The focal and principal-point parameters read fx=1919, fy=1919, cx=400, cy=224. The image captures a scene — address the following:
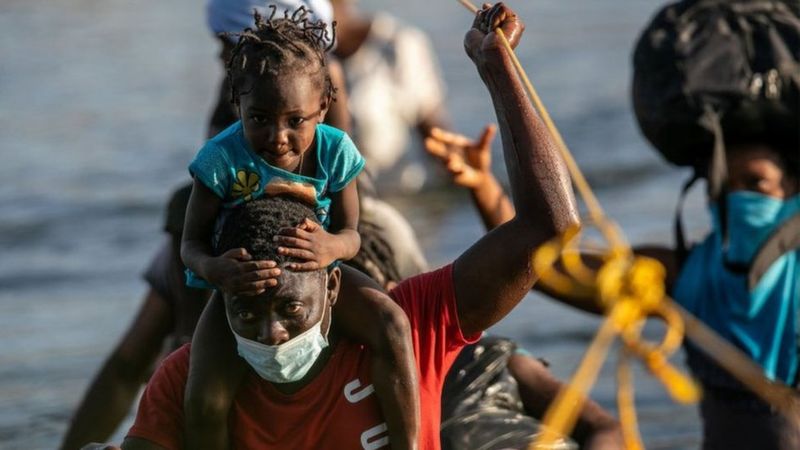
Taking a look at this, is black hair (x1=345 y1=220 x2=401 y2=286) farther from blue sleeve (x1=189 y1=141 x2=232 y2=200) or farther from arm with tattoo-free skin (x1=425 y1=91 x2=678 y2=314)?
blue sleeve (x1=189 y1=141 x2=232 y2=200)

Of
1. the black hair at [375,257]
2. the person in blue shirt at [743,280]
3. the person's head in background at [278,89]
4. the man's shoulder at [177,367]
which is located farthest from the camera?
the person in blue shirt at [743,280]

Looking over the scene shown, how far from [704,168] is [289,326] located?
252 cm

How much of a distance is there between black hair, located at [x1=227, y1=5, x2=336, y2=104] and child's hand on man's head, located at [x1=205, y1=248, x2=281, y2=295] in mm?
372

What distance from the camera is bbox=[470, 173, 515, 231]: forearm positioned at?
5824 mm

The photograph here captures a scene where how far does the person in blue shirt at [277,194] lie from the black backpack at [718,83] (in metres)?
2.01

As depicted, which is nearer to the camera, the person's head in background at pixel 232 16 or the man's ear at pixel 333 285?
the man's ear at pixel 333 285

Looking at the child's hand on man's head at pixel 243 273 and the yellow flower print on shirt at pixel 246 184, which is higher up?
the yellow flower print on shirt at pixel 246 184

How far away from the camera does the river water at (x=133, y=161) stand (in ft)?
29.4

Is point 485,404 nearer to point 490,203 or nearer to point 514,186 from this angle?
point 490,203

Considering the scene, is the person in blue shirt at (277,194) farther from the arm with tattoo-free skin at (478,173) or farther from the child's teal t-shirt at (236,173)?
the arm with tattoo-free skin at (478,173)

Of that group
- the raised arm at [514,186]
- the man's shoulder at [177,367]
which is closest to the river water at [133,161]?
the man's shoulder at [177,367]

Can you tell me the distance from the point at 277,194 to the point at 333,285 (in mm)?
275

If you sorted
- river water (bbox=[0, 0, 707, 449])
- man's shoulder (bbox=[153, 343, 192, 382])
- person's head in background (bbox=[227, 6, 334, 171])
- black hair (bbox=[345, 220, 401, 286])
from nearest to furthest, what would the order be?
person's head in background (bbox=[227, 6, 334, 171]), man's shoulder (bbox=[153, 343, 192, 382]), black hair (bbox=[345, 220, 401, 286]), river water (bbox=[0, 0, 707, 449])

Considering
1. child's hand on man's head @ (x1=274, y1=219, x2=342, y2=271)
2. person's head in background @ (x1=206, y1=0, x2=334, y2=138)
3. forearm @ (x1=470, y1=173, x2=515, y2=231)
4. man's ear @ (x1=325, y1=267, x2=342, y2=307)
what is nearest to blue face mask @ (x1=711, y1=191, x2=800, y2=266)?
forearm @ (x1=470, y1=173, x2=515, y2=231)
